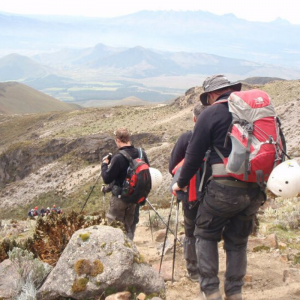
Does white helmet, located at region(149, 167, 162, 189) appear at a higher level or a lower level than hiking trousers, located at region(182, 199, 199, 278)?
higher

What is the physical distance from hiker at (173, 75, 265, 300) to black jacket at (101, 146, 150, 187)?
1.75 meters

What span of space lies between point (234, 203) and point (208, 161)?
562 millimetres

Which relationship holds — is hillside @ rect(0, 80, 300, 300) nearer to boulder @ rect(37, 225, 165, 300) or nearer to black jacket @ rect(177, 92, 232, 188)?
boulder @ rect(37, 225, 165, 300)

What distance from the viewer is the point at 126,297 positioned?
453cm

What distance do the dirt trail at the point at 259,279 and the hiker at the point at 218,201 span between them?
0.72 meters

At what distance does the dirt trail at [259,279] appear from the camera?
5215 millimetres

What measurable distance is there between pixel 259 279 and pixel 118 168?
9.32 ft

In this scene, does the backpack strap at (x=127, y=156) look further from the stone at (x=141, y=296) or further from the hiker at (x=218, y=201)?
A: the stone at (x=141, y=296)

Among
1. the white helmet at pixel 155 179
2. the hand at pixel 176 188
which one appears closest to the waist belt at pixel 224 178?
the hand at pixel 176 188

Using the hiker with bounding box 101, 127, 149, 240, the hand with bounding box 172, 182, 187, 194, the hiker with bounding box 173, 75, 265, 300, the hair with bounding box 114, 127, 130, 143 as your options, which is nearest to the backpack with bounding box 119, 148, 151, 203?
the hiker with bounding box 101, 127, 149, 240

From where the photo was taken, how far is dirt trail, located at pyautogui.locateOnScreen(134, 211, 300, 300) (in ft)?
17.1

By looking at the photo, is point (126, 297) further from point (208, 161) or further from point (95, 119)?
point (95, 119)

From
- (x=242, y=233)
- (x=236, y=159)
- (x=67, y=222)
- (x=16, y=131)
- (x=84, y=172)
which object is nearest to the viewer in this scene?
(x=236, y=159)

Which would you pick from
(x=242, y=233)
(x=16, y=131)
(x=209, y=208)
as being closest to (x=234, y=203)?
(x=209, y=208)
